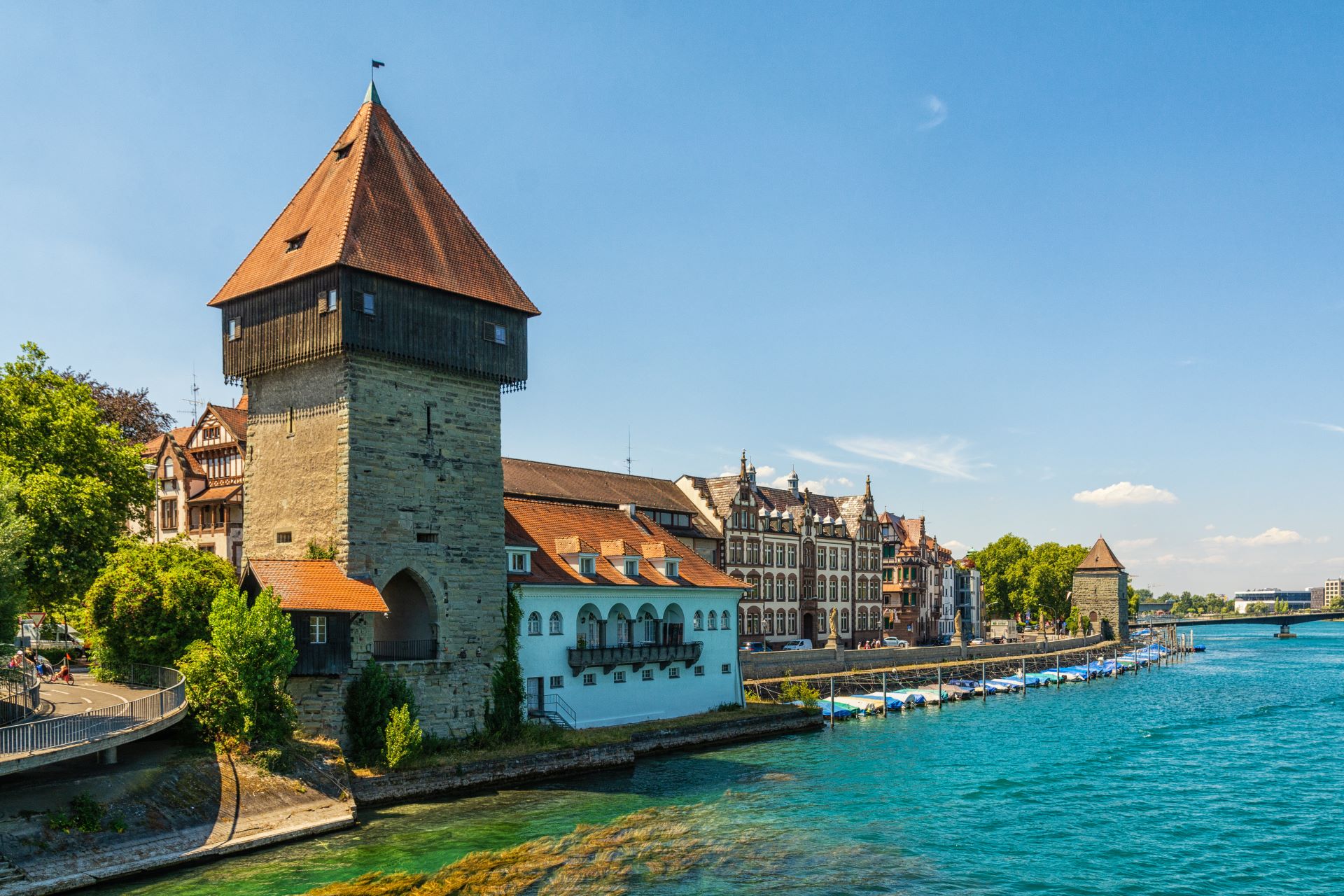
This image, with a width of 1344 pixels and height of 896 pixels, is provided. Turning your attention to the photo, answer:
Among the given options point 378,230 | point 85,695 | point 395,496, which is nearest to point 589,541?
point 395,496

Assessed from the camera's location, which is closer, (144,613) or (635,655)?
(144,613)

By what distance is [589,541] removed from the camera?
50.8 m

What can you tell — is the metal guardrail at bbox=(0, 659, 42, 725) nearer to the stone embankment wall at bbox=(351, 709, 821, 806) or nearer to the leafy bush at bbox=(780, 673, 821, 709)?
the stone embankment wall at bbox=(351, 709, 821, 806)

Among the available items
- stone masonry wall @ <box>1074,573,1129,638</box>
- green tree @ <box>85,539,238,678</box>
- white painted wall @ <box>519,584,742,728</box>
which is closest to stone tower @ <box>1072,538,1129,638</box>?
stone masonry wall @ <box>1074,573,1129,638</box>

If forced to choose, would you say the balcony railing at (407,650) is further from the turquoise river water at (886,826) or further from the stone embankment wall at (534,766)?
the turquoise river water at (886,826)

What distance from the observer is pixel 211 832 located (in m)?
28.3

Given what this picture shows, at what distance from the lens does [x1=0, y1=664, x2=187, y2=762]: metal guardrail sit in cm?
2456

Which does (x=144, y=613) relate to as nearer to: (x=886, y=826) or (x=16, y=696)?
(x=16, y=696)

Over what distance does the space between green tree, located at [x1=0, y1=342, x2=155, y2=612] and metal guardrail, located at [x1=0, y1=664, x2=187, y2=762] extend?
1075 cm

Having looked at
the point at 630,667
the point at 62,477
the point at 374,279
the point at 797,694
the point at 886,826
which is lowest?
the point at 886,826

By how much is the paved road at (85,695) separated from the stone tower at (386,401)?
5.06 meters

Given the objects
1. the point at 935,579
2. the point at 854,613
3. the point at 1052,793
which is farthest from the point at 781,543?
the point at 1052,793

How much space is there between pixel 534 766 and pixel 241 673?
11136mm

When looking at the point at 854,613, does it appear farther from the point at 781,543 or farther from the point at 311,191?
the point at 311,191
